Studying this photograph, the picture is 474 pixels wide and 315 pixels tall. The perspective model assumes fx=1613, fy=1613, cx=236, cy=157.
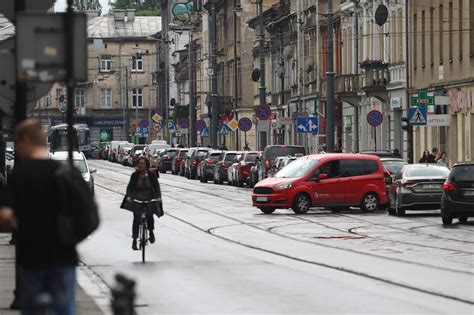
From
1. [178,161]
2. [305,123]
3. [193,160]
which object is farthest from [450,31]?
[178,161]

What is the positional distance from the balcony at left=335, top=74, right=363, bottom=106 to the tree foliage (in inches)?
4631

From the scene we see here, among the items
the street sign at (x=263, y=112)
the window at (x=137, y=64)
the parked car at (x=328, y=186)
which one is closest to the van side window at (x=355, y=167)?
the parked car at (x=328, y=186)

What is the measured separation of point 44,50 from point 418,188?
1123 inches

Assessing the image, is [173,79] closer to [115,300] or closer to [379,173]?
[379,173]

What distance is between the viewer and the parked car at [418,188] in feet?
130

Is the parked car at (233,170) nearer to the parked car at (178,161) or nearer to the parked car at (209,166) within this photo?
the parked car at (209,166)

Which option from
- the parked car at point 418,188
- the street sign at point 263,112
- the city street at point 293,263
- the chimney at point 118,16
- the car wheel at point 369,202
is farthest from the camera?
the chimney at point 118,16

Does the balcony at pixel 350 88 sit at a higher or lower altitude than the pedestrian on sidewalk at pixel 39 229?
higher

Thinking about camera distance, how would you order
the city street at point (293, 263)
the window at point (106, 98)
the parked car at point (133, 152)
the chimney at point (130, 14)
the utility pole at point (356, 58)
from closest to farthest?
the city street at point (293, 263) → the utility pole at point (356, 58) → the parked car at point (133, 152) → the chimney at point (130, 14) → the window at point (106, 98)

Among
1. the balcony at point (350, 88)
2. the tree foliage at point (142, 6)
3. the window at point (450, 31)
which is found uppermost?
the tree foliage at point (142, 6)

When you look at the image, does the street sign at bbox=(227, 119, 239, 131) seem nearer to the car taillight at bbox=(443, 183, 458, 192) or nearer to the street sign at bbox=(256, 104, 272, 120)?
the street sign at bbox=(256, 104, 272, 120)

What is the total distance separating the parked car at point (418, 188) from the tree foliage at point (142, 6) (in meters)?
152

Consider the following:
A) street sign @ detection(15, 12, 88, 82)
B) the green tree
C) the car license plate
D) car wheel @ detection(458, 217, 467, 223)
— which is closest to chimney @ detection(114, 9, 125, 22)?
the green tree

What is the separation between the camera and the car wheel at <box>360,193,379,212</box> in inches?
1674
